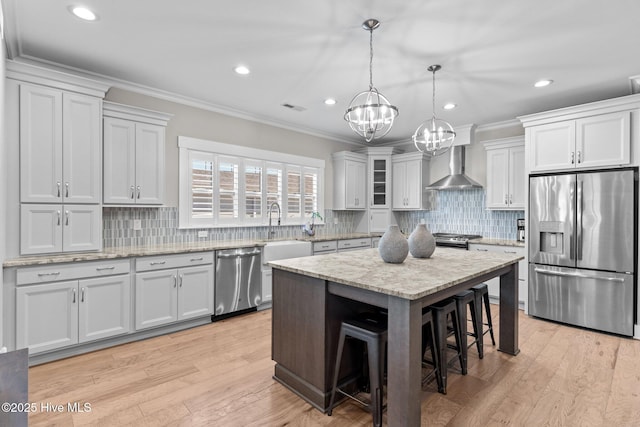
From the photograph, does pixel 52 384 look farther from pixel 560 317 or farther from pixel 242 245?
pixel 560 317

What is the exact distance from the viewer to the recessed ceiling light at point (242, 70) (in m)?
3.24

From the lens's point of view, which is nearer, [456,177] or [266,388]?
[266,388]

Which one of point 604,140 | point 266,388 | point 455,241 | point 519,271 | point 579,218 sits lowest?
point 266,388

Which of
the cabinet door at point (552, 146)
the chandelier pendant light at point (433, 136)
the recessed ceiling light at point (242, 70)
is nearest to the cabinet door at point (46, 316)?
the recessed ceiling light at point (242, 70)

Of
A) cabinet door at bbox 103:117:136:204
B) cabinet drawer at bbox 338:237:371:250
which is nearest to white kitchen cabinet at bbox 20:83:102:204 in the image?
cabinet door at bbox 103:117:136:204

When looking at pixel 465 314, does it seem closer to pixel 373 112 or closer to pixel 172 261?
pixel 373 112

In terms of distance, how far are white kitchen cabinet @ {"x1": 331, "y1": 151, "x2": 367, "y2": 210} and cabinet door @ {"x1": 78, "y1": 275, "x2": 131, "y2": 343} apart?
360 cm

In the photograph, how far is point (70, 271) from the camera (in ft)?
9.50

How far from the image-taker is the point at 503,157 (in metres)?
4.83

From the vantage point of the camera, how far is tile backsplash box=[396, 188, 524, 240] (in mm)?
5129

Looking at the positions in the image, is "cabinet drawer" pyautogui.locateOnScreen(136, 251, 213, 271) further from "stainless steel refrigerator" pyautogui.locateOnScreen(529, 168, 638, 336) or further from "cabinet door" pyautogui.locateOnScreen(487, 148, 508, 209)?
"cabinet door" pyautogui.locateOnScreen(487, 148, 508, 209)

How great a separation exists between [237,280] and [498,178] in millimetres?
3951

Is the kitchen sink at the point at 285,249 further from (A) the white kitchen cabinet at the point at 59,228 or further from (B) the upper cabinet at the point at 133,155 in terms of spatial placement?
(A) the white kitchen cabinet at the point at 59,228

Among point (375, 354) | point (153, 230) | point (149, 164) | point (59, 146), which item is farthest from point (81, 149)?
point (375, 354)
